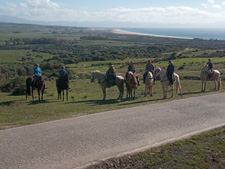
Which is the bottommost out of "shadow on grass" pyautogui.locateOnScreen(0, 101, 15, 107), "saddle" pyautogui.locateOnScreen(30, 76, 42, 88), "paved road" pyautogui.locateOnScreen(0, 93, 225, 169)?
"shadow on grass" pyautogui.locateOnScreen(0, 101, 15, 107)

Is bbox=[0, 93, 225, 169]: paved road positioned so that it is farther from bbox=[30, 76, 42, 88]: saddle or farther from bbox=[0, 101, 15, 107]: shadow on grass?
bbox=[30, 76, 42, 88]: saddle

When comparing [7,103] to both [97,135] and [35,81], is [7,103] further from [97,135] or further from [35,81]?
[97,135]

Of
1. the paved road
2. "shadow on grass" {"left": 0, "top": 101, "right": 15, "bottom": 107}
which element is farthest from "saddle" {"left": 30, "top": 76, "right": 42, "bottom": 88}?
the paved road

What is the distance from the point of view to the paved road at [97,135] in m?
8.48

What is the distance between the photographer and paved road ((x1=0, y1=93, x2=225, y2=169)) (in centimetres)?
848

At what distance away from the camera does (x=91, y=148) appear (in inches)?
368

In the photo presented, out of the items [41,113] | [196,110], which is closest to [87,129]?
[41,113]

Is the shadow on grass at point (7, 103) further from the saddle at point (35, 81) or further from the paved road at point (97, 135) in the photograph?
the paved road at point (97, 135)

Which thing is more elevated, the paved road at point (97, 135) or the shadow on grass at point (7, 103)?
the paved road at point (97, 135)

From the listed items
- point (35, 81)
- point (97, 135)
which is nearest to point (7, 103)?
point (35, 81)

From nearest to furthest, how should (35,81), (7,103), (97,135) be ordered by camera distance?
(97,135) < (7,103) < (35,81)

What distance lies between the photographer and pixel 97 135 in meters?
10.6

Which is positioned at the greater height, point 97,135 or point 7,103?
point 97,135

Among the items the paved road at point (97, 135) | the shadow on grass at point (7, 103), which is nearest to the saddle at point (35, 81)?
the shadow on grass at point (7, 103)
